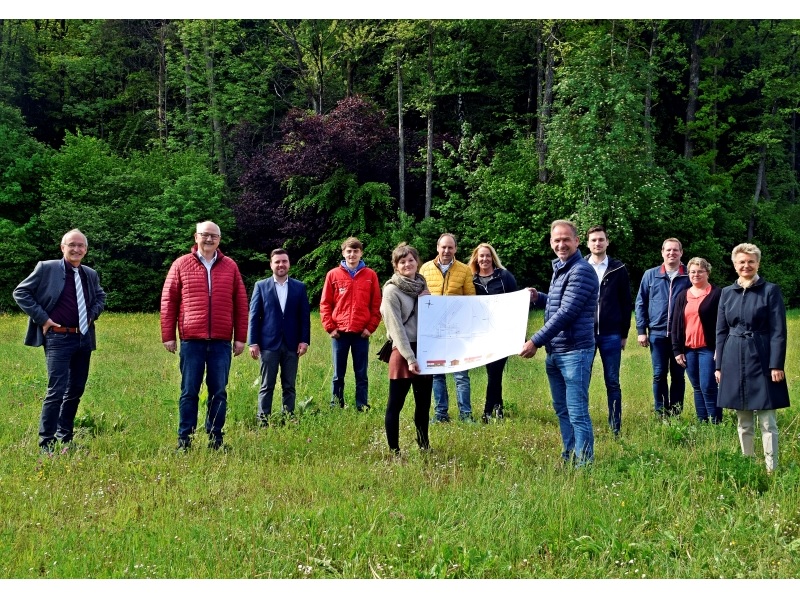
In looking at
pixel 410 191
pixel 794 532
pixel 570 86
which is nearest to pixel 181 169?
pixel 410 191

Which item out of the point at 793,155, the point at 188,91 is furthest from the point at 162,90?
the point at 793,155

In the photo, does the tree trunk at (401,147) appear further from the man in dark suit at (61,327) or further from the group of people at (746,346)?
the man in dark suit at (61,327)

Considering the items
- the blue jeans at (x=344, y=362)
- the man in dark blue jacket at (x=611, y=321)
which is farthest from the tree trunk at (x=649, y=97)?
the blue jeans at (x=344, y=362)

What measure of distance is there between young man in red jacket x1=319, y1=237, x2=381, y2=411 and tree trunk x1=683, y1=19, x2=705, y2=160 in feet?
92.5

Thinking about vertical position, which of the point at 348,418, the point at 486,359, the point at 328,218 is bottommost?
the point at 348,418

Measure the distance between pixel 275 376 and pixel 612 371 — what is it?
3701 millimetres

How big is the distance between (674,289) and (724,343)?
1951 millimetres

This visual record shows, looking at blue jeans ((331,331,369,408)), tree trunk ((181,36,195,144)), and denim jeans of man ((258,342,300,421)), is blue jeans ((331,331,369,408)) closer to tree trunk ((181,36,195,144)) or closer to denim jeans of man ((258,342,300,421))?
denim jeans of man ((258,342,300,421))

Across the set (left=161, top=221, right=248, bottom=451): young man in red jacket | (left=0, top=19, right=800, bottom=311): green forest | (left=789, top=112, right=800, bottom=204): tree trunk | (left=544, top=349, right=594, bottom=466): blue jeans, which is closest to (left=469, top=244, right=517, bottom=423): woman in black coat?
(left=544, top=349, right=594, bottom=466): blue jeans

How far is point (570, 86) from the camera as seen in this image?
26438 mm

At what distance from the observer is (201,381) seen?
6949mm

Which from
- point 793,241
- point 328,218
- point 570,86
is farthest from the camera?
Answer: point 793,241

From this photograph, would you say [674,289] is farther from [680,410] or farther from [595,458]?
[595,458]

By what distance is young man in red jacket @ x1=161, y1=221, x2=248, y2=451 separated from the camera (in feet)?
22.5
